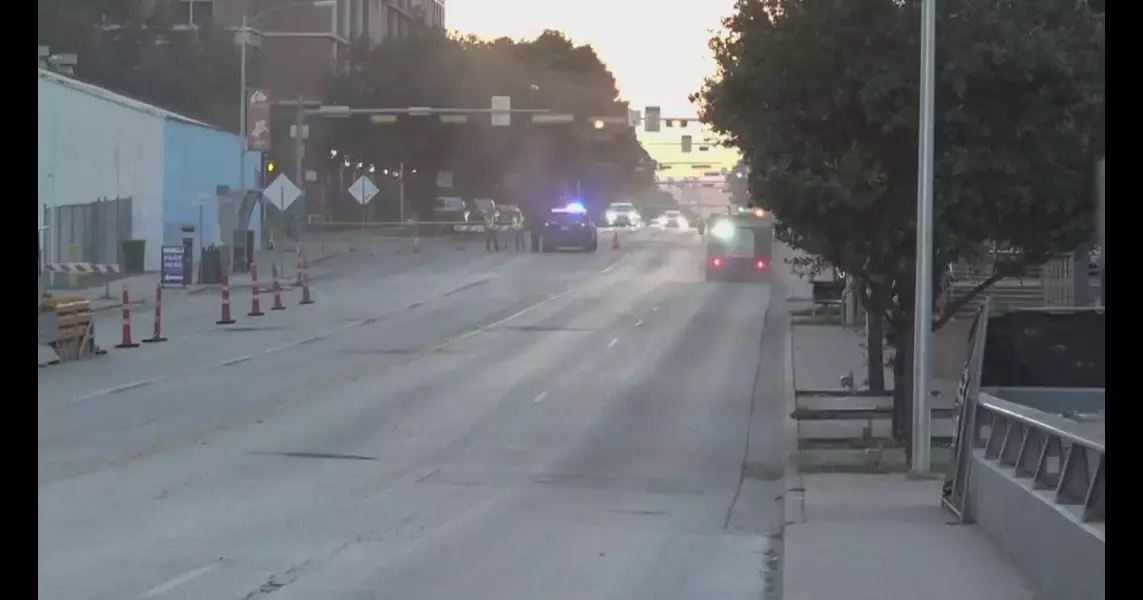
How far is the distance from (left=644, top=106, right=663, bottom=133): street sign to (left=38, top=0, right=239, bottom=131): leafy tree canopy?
64.7 ft

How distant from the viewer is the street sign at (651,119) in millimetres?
68625

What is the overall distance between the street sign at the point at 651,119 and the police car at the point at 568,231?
498cm

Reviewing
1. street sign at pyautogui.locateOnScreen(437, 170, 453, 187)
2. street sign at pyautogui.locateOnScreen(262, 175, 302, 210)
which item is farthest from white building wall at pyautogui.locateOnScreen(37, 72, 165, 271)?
street sign at pyautogui.locateOnScreen(437, 170, 453, 187)

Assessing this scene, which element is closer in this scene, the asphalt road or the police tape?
the asphalt road

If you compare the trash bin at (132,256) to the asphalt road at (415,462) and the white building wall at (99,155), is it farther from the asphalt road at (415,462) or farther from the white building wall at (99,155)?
the asphalt road at (415,462)

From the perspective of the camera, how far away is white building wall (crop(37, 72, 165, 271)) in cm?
4503

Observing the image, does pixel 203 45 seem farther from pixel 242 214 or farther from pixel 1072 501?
pixel 1072 501

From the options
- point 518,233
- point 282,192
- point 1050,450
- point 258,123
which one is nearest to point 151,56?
point 258,123

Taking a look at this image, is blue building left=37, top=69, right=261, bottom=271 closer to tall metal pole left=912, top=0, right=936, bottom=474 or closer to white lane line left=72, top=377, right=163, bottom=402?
white lane line left=72, top=377, right=163, bottom=402

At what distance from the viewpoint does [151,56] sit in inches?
2906

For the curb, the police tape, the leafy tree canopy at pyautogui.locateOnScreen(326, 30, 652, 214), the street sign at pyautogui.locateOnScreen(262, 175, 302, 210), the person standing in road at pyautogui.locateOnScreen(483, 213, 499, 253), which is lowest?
the curb

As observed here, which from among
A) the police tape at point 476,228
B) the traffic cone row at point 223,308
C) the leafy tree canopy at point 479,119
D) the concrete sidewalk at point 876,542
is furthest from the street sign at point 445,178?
the concrete sidewalk at point 876,542

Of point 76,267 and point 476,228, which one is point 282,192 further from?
point 476,228

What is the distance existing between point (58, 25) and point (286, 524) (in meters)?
63.2
